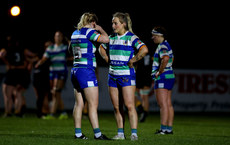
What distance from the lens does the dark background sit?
83.3 feet

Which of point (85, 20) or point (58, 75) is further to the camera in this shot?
point (58, 75)

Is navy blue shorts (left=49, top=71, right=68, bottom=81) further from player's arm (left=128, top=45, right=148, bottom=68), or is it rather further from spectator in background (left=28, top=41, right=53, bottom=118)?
player's arm (left=128, top=45, right=148, bottom=68)

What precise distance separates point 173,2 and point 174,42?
8.40ft

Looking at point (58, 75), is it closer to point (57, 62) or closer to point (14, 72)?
point (57, 62)

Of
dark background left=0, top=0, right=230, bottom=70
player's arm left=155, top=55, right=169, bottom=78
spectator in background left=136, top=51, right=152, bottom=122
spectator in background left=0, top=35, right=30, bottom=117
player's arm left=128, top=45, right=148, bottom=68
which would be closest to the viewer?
player's arm left=128, top=45, right=148, bottom=68

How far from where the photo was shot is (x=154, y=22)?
27.2 metres

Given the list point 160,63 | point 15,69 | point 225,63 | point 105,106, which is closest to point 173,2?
point 225,63

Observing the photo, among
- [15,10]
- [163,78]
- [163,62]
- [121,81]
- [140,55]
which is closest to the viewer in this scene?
[140,55]

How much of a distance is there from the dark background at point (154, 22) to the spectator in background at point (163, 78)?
1380 cm

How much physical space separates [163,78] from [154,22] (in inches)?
676

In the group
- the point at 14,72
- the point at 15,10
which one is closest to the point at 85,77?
the point at 14,72

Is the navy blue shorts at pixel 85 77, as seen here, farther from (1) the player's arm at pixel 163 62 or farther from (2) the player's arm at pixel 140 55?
(1) the player's arm at pixel 163 62

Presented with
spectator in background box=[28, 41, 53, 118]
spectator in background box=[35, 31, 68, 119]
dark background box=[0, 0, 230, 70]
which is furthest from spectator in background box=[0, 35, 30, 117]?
dark background box=[0, 0, 230, 70]

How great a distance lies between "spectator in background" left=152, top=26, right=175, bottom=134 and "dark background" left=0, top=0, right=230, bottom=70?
13805 mm
